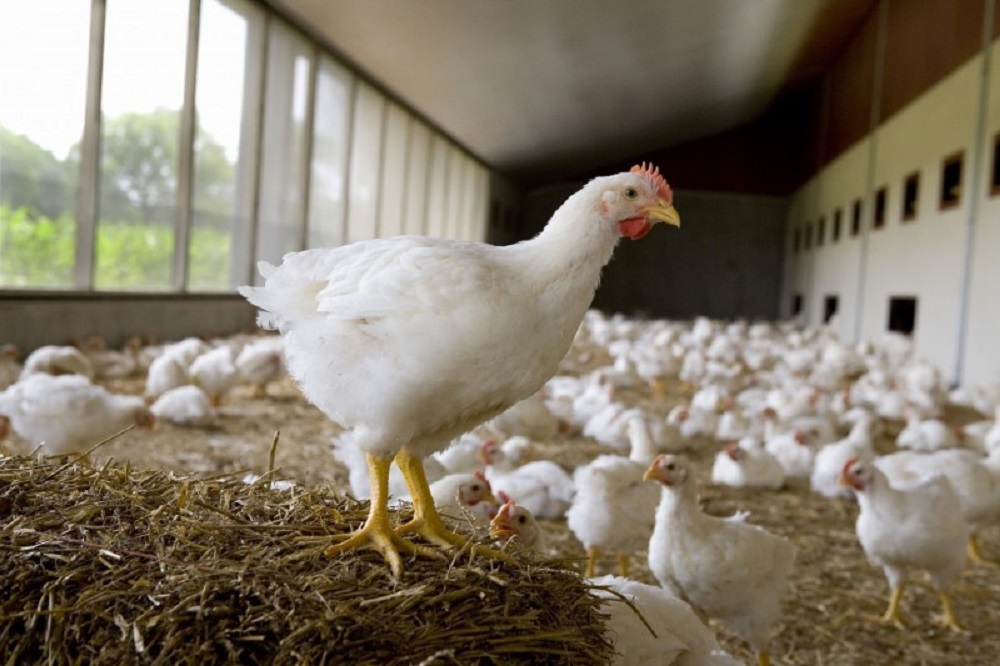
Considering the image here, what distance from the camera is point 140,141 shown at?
10359 mm

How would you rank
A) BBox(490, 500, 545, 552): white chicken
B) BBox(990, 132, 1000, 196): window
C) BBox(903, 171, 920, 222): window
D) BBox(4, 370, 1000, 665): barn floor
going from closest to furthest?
BBox(490, 500, 545, 552): white chicken
BBox(4, 370, 1000, 665): barn floor
BBox(990, 132, 1000, 196): window
BBox(903, 171, 920, 222): window

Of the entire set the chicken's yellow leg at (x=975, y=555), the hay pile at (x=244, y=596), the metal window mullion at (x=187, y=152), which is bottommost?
the chicken's yellow leg at (x=975, y=555)

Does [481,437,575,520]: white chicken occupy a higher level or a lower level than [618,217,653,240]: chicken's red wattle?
lower

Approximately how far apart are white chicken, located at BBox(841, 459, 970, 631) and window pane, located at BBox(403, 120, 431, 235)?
17.2 metres

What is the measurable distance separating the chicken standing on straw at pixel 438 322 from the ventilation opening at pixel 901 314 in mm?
16600

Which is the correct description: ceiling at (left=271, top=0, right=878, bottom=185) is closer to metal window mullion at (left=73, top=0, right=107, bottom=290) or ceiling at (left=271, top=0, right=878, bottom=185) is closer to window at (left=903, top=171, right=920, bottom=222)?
metal window mullion at (left=73, top=0, right=107, bottom=290)

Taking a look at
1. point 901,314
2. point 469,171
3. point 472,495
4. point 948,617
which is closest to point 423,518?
point 472,495

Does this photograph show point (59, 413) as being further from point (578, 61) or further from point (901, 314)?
point (901, 314)

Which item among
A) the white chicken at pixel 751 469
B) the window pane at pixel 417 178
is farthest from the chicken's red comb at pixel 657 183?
the window pane at pixel 417 178

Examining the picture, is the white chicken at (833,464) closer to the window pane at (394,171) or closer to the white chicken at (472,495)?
the white chicken at (472,495)

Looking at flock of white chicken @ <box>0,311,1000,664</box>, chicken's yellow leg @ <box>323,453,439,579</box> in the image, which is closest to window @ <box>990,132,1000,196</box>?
flock of white chicken @ <box>0,311,1000,664</box>

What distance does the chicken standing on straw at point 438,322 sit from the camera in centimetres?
213

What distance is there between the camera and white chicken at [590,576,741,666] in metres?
2.47

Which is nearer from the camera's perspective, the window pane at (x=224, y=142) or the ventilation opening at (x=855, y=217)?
the window pane at (x=224, y=142)
